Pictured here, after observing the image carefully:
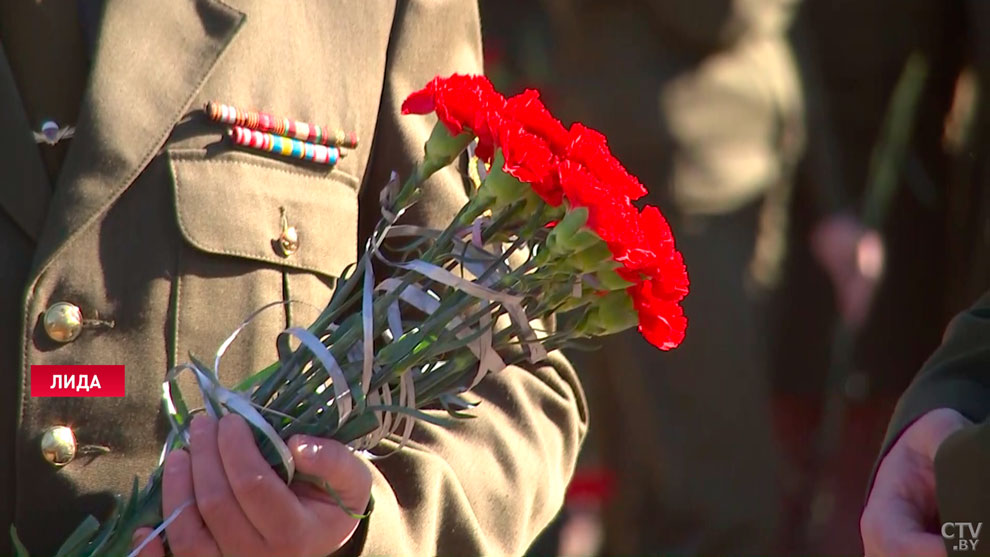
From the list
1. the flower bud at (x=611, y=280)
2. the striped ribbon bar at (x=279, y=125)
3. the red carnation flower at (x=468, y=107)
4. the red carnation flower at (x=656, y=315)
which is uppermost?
the striped ribbon bar at (x=279, y=125)

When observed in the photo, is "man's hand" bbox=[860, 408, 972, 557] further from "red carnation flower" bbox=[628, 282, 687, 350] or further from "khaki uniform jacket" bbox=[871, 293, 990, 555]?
"red carnation flower" bbox=[628, 282, 687, 350]

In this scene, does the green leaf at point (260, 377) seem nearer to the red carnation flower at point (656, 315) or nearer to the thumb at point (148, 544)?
the thumb at point (148, 544)

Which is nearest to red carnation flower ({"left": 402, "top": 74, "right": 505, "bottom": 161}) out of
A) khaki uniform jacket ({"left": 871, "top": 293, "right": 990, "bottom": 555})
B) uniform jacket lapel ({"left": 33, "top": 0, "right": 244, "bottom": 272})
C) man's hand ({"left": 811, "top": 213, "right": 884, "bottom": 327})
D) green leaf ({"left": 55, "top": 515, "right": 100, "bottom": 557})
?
uniform jacket lapel ({"left": 33, "top": 0, "right": 244, "bottom": 272})

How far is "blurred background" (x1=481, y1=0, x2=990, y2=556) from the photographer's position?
3.61 meters

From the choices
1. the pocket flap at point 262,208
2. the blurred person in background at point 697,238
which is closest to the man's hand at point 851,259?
the blurred person in background at point 697,238

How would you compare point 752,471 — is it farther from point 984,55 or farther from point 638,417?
point 984,55

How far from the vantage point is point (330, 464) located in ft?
4.78

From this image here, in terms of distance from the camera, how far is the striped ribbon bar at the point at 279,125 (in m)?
1.77

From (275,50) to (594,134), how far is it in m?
0.49

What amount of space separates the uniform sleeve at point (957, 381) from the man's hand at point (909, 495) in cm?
2

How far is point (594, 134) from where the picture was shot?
147 cm

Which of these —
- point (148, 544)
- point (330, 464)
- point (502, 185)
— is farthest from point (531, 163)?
point (148, 544)

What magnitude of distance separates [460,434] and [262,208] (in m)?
0.32

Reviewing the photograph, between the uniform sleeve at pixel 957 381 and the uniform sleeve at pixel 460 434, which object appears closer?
the uniform sleeve at pixel 460 434
